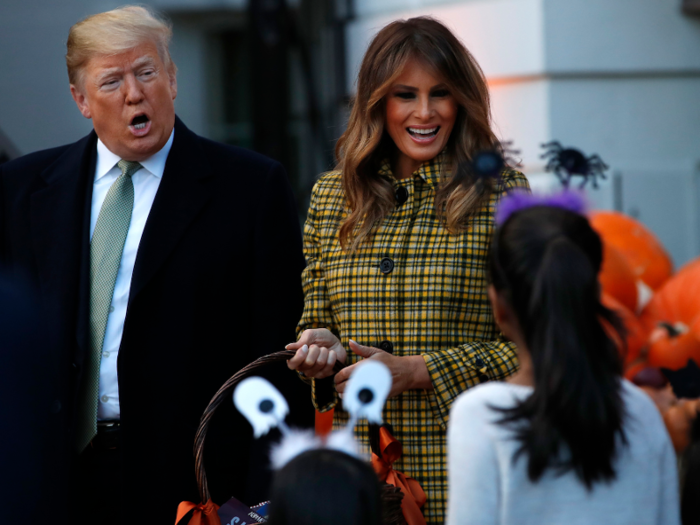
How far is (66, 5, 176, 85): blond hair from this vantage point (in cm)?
276

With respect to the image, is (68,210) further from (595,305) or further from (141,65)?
(595,305)

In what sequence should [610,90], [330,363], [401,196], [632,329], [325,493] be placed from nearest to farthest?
[325,493] → [330,363] → [401,196] → [632,329] → [610,90]

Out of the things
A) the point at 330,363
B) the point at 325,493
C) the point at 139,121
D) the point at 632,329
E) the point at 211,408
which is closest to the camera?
the point at 325,493

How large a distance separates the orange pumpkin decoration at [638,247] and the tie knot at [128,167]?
9.81 ft

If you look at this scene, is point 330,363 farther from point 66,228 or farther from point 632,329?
point 632,329

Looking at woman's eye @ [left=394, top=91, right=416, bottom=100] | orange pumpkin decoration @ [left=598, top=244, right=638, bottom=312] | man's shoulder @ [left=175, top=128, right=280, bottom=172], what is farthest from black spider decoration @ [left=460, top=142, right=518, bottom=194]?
orange pumpkin decoration @ [left=598, top=244, right=638, bottom=312]

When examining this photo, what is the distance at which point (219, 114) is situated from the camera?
7605 mm

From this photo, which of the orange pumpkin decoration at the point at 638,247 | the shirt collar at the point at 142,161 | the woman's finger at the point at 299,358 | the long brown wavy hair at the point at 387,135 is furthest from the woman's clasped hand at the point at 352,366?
the orange pumpkin decoration at the point at 638,247

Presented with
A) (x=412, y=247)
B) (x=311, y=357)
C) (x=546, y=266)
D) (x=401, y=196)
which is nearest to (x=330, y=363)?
(x=311, y=357)

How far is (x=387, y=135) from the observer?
269 cm

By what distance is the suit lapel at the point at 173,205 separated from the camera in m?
2.67

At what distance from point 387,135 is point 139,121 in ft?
2.49

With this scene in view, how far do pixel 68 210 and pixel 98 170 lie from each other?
0.18m

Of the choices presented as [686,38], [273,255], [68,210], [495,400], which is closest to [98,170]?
[68,210]
